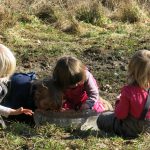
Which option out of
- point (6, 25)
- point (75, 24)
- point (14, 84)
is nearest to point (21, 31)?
point (6, 25)

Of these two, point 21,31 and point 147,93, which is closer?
point 147,93

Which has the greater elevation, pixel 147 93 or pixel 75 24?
pixel 147 93

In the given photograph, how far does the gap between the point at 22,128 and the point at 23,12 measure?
236 inches

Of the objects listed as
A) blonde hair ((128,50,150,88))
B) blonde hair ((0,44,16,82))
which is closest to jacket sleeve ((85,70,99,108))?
blonde hair ((128,50,150,88))

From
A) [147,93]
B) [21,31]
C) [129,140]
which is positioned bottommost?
[21,31]

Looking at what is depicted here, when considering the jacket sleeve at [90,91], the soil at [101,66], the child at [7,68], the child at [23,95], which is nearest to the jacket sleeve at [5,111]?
the child at [7,68]

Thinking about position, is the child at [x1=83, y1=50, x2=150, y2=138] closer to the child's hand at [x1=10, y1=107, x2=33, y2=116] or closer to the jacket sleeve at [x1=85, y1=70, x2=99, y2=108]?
the jacket sleeve at [x1=85, y1=70, x2=99, y2=108]

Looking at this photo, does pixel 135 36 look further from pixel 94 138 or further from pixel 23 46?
pixel 94 138

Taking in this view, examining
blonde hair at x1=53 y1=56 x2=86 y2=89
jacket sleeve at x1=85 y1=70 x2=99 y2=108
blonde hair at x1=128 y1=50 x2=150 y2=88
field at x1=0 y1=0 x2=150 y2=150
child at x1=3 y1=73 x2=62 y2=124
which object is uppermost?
blonde hair at x1=128 y1=50 x2=150 y2=88

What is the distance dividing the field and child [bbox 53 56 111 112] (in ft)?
1.52

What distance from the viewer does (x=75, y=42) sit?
9281 mm

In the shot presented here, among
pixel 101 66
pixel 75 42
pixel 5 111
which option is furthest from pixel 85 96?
pixel 75 42

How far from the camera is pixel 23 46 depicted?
28.7ft

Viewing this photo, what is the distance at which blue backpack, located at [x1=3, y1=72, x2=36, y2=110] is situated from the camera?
231 inches
